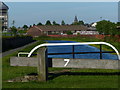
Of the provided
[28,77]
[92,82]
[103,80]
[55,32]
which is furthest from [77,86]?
[55,32]

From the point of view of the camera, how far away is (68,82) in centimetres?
771

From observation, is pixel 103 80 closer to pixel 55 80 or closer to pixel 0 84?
pixel 55 80

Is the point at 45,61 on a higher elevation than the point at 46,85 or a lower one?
higher

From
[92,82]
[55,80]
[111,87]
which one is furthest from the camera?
[55,80]

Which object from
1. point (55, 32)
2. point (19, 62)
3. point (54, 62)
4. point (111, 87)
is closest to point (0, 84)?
point (19, 62)

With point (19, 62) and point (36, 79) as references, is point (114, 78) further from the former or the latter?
point (19, 62)

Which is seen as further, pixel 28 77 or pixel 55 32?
pixel 55 32

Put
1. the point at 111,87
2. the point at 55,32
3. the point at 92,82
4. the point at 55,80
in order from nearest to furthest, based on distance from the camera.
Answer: the point at 111,87 < the point at 92,82 < the point at 55,80 < the point at 55,32

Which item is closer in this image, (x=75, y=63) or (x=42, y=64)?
(x=42, y=64)

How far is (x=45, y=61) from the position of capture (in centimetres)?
779

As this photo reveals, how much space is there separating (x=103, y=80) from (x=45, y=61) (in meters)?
1.59

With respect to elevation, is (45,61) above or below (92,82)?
above

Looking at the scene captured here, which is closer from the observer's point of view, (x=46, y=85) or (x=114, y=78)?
(x=46, y=85)

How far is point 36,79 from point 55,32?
146741 millimetres
